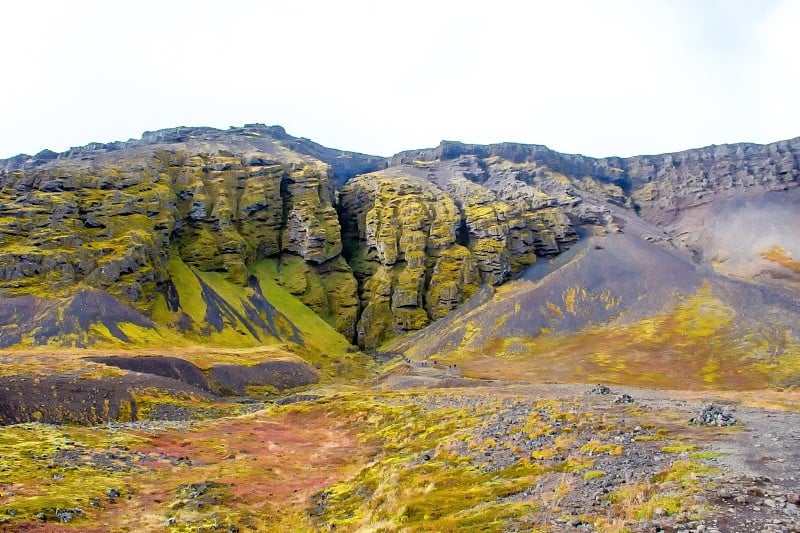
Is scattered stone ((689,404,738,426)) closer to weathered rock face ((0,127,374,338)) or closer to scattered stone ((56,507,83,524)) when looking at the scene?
scattered stone ((56,507,83,524))

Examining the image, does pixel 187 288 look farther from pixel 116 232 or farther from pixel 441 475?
pixel 441 475

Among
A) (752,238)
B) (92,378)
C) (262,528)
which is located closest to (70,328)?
(92,378)

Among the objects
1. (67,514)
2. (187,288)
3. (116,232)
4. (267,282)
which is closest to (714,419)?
(67,514)

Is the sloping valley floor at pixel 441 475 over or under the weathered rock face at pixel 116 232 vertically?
under

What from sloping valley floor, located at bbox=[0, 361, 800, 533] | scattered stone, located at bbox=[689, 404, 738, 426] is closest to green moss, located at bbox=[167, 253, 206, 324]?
sloping valley floor, located at bbox=[0, 361, 800, 533]

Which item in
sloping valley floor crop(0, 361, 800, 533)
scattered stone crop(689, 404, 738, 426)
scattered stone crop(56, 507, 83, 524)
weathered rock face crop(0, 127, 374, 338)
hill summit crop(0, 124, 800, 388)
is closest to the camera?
sloping valley floor crop(0, 361, 800, 533)

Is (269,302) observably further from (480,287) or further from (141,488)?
(141,488)

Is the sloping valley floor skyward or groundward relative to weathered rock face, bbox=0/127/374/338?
groundward

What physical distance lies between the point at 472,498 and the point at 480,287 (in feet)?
543

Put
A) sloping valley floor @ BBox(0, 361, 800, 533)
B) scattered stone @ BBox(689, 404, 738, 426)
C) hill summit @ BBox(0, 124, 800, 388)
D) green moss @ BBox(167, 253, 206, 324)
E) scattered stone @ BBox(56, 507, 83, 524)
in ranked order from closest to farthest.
A: sloping valley floor @ BBox(0, 361, 800, 533) < scattered stone @ BBox(56, 507, 83, 524) < scattered stone @ BBox(689, 404, 738, 426) < hill summit @ BBox(0, 124, 800, 388) < green moss @ BBox(167, 253, 206, 324)

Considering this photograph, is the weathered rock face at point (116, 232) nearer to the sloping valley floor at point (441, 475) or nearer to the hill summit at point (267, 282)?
the hill summit at point (267, 282)

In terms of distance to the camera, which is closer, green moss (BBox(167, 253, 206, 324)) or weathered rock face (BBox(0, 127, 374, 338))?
weathered rock face (BBox(0, 127, 374, 338))

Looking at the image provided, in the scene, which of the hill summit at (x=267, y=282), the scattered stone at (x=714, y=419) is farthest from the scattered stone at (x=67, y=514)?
the hill summit at (x=267, y=282)

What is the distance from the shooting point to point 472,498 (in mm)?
24047
